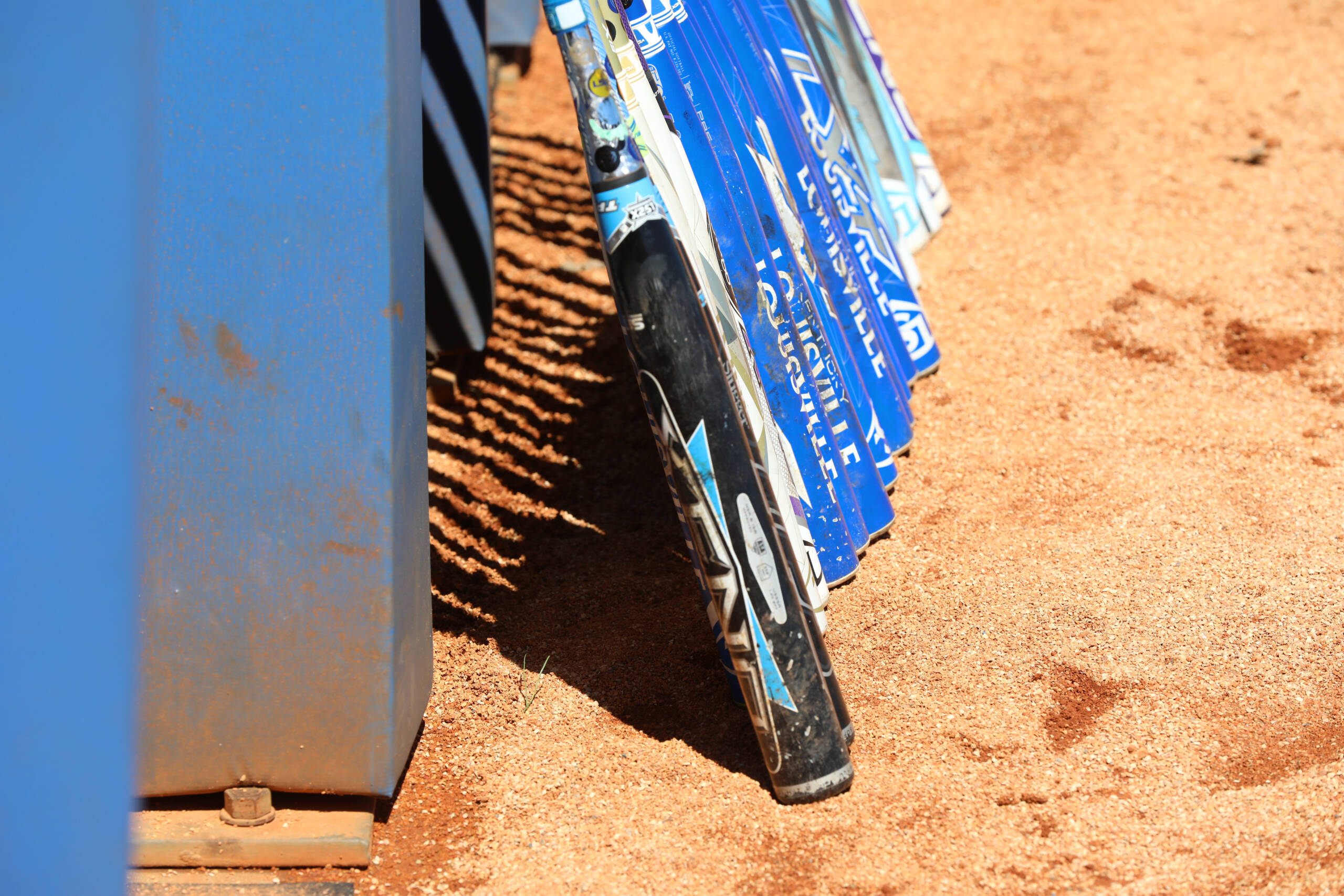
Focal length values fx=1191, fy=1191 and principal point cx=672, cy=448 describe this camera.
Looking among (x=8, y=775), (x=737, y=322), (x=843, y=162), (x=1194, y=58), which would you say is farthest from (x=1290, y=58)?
(x=8, y=775)

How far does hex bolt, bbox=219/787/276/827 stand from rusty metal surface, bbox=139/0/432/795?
29mm

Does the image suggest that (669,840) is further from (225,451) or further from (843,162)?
(843,162)

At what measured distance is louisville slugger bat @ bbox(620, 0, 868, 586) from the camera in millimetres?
3244

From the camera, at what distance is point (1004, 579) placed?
138 inches

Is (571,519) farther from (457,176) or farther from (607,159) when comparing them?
(607,159)

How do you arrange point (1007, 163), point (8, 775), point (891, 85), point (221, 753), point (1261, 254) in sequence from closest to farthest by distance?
point (8, 775) → point (221, 753) → point (1261, 254) → point (891, 85) → point (1007, 163)

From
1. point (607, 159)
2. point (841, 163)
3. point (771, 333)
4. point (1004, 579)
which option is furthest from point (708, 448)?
point (841, 163)

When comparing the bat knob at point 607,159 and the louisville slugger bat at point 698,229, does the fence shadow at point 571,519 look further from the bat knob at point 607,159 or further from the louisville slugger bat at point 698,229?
the bat knob at point 607,159

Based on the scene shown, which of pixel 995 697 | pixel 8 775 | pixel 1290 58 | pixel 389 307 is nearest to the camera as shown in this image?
pixel 8 775

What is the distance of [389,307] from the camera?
250cm

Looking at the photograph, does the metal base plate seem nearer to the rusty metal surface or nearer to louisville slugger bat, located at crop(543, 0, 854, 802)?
the rusty metal surface

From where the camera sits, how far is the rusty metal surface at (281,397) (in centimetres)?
243

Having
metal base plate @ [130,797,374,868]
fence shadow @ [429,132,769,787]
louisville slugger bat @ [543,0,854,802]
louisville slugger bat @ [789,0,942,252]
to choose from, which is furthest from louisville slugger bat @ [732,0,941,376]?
metal base plate @ [130,797,374,868]

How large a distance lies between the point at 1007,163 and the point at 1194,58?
169 centimetres
